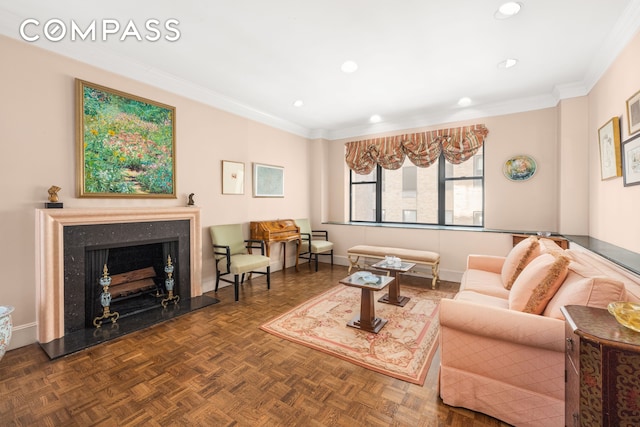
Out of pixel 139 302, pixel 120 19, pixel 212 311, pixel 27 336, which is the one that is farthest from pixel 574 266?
pixel 27 336

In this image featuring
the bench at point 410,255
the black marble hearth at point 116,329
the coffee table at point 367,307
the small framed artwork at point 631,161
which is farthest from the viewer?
the bench at point 410,255

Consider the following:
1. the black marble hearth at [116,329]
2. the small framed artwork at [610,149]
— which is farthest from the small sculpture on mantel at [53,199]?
the small framed artwork at [610,149]

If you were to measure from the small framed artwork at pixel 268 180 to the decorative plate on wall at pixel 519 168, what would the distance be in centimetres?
395

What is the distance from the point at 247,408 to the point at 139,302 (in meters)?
2.46

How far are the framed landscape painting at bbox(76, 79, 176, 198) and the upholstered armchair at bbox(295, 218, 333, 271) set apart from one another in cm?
266

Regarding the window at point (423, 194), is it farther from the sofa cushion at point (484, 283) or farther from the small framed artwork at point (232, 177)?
the small framed artwork at point (232, 177)

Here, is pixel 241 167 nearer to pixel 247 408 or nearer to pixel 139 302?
pixel 139 302

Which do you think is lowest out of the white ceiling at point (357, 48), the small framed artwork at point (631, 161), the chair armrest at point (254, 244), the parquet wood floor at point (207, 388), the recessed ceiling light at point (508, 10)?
the parquet wood floor at point (207, 388)

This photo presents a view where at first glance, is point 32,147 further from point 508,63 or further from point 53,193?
point 508,63

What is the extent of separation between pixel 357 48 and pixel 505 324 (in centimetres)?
282

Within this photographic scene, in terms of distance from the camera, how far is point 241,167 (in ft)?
15.3

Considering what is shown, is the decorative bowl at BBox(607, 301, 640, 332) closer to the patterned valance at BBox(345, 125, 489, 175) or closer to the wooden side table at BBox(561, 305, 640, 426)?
the wooden side table at BBox(561, 305, 640, 426)

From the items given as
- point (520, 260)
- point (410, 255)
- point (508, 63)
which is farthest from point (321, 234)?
point (508, 63)

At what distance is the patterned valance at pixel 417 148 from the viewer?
15.6 feet
